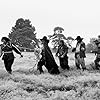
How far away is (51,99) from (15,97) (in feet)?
4.07

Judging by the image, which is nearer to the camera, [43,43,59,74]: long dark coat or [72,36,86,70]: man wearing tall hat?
[43,43,59,74]: long dark coat

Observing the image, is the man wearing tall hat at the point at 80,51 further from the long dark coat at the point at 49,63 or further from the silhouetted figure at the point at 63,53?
the long dark coat at the point at 49,63

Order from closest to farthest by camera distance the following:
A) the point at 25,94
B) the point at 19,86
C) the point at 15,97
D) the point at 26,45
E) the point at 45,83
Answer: the point at 15,97
the point at 25,94
the point at 19,86
the point at 45,83
the point at 26,45

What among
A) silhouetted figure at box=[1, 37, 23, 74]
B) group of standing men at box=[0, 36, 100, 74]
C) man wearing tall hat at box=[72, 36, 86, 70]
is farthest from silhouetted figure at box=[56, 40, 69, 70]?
silhouetted figure at box=[1, 37, 23, 74]

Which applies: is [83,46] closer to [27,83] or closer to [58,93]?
[27,83]

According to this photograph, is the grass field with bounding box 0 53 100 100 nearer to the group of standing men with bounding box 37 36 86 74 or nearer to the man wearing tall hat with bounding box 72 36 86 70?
the group of standing men with bounding box 37 36 86 74

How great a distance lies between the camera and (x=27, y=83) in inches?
→ 447

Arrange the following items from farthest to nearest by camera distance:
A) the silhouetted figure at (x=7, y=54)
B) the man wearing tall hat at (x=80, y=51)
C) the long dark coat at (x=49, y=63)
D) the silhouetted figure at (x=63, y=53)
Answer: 1. the silhouetted figure at (x=63, y=53)
2. the man wearing tall hat at (x=80, y=51)
3. the long dark coat at (x=49, y=63)
4. the silhouetted figure at (x=7, y=54)

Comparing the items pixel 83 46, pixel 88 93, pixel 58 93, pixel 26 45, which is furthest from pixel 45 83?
pixel 26 45

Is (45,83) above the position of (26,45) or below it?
below

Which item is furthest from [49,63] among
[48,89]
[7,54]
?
[48,89]

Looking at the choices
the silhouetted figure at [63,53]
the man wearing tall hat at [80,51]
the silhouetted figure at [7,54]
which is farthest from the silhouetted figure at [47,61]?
the man wearing tall hat at [80,51]

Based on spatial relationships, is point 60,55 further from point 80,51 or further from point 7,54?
point 7,54

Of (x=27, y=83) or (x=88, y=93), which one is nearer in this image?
(x=88, y=93)
